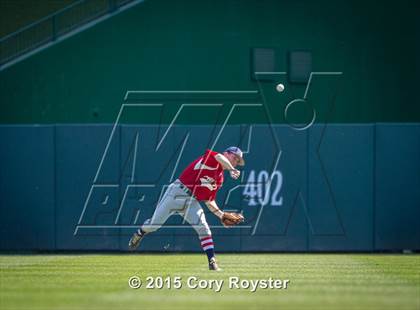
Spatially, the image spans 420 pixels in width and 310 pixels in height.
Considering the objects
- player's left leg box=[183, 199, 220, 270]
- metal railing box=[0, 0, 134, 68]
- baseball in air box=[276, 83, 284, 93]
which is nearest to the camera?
player's left leg box=[183, 199, 220, 270]

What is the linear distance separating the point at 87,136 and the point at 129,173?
125cm

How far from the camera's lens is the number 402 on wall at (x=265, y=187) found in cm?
1938

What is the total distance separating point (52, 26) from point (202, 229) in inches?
467

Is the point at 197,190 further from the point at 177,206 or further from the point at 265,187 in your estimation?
the point at 265,187

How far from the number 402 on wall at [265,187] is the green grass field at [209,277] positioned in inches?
86.5

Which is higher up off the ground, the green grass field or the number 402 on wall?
the number 402 on wall

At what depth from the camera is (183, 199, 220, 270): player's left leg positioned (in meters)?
Result: 13.8

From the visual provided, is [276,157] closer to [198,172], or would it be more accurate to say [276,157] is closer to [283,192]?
[283,192]

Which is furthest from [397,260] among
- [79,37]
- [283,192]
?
[79,37]

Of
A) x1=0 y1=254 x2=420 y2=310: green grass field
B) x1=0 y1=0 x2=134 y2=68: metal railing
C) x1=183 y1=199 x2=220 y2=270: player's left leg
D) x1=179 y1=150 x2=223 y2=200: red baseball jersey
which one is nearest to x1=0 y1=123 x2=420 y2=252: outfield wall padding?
x1=0 y1=254 x2=420 y2=310: green grass field

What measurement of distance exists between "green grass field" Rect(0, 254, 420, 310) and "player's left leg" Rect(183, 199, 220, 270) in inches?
9.9

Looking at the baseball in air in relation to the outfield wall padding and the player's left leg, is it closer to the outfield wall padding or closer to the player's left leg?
the outfield wall padding

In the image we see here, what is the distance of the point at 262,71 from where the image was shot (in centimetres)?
2361

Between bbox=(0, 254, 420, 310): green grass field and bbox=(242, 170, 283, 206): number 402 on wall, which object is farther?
bbox=(242, 170, 283, 206): number 402 on wall
